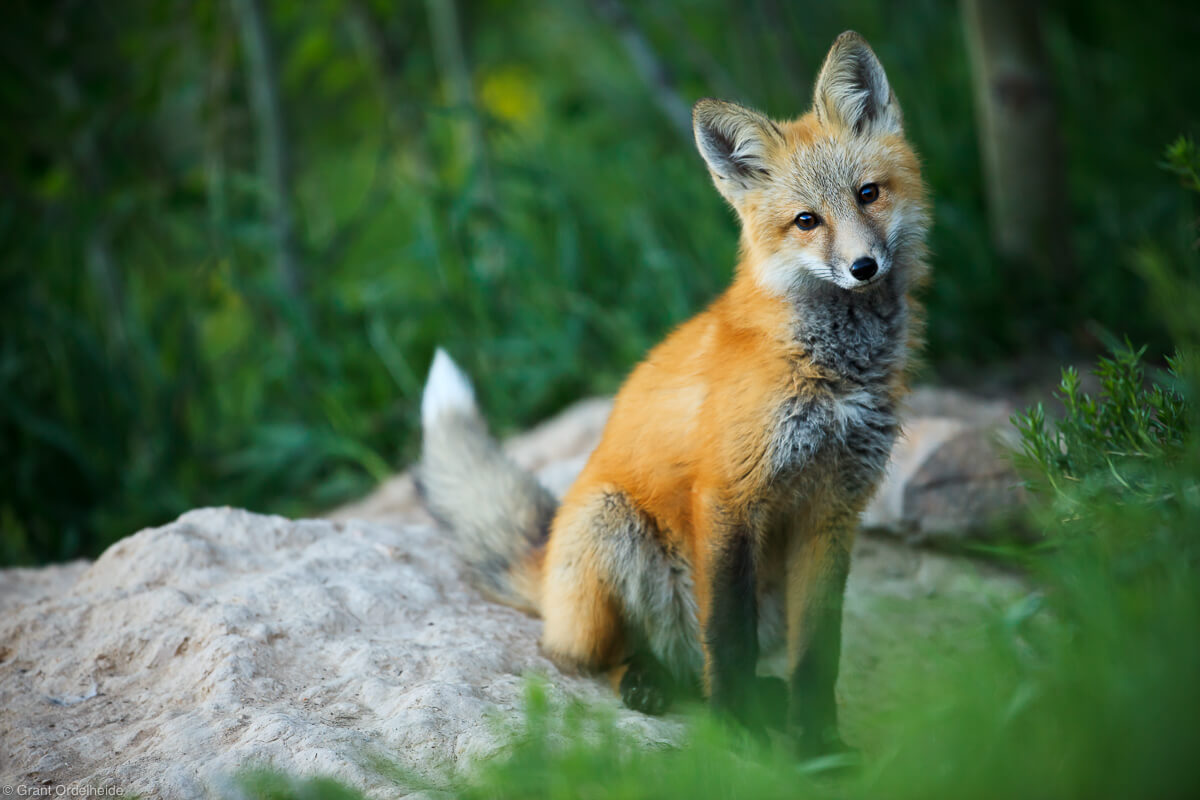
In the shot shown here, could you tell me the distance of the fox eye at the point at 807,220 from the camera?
2.44m

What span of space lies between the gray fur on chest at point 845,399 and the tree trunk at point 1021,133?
2620 mm

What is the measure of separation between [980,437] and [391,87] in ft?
15.7

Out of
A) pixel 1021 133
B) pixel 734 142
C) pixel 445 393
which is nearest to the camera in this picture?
→ pixel 734 142

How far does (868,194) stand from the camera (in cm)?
246

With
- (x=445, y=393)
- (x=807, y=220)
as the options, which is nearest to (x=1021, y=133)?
(x=807, y=220)

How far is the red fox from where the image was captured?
2.36m

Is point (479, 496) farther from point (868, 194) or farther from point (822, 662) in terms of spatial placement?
point (868, 194)

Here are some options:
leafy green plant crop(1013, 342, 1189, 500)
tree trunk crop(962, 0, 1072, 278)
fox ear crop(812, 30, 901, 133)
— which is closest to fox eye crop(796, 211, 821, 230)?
fox ear crop(812, 30, 901, 133)

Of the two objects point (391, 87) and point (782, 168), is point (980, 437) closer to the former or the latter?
point (782, 168)

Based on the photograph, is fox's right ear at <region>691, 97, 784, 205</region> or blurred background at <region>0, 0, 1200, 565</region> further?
blurred background at <region>0, 0, 1200, 565</region>

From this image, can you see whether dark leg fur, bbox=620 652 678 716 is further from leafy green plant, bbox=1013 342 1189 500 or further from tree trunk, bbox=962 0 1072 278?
tree trunk, bbox=962 0 1072 278

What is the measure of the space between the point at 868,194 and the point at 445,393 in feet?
5.83

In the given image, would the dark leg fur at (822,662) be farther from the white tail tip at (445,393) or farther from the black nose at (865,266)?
the white tail tip at (445,393)

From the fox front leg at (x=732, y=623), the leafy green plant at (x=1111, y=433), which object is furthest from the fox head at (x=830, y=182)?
the fox front leg at (x=732, y=623)
